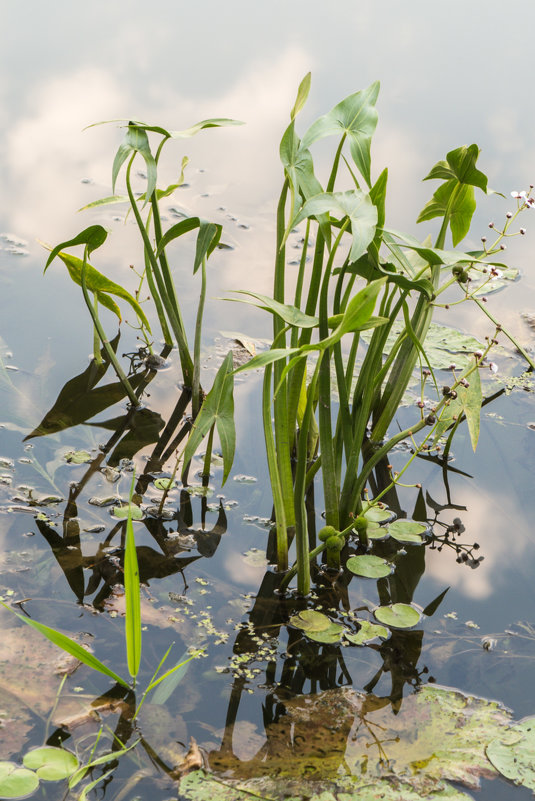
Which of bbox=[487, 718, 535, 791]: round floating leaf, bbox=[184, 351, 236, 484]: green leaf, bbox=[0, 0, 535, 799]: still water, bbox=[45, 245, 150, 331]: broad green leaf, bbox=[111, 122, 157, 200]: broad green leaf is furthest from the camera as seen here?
bbox=[45, 245, 150, 331]: broad green leaf

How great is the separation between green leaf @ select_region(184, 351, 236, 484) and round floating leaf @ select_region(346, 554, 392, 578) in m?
0.36

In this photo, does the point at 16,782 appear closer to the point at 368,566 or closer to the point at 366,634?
the point at 366,634

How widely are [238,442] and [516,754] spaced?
1098 millimetres

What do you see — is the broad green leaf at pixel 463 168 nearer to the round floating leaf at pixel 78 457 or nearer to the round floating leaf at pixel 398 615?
the round floating leaf at pixel 398 615

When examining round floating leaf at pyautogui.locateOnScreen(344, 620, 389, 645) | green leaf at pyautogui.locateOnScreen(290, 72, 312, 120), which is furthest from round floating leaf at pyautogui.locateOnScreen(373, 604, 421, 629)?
green leaf at pyautogui.locateOnScreen(290, 72, 312, 120)

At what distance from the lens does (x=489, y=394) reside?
248cm

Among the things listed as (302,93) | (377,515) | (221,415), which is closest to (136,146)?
(302,93)

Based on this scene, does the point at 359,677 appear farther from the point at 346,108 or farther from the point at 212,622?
the point at 346,108

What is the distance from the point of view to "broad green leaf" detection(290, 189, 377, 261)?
1.23m

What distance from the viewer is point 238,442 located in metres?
2.15

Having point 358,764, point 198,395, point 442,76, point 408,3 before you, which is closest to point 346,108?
point 198,395

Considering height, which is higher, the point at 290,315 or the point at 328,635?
the point at 290,315

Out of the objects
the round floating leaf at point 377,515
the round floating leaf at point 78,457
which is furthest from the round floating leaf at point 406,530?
the round floating leaf at point 78,457

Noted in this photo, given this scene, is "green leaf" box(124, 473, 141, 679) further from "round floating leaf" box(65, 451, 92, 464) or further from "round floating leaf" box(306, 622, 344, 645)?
"round floating leaf" box(65, 451, 92, 464)
